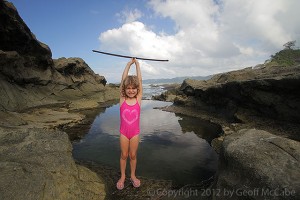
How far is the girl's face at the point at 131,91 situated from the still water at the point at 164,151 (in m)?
3.36

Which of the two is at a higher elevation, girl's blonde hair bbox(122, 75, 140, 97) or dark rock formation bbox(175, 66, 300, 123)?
girl's blonde hair bbox(122, 75, 140, 97)

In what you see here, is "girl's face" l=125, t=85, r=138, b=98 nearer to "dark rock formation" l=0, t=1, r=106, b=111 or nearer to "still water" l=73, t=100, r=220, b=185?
"still water" l=73, t=100, r=220, b=185

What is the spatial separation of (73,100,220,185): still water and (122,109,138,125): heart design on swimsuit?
9.34 feet

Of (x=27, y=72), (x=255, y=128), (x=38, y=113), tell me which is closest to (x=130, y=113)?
(x=255, y=128)

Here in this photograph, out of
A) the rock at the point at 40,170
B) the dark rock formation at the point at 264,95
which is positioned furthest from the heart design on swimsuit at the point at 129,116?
the dark rock formation at the point at 264,95

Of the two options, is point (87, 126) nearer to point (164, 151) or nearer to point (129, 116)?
point (164, 151)

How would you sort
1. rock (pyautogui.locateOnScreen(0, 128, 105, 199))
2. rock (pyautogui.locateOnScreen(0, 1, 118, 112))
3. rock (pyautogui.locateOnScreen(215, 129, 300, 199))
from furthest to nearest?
rock (pyautogui.locateOnScreen(0, 1, 118, 112)), rock (pyautogui.locateOnScreen(0, 128, 105, 199)), rock (pyautogui.locateOnScreen(215, 129, 300, 199))

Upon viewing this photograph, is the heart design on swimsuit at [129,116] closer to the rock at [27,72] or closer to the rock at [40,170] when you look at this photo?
the rock at [40,170]

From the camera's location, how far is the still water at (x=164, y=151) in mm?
8867

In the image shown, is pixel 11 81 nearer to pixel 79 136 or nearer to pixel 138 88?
pixel 79 136

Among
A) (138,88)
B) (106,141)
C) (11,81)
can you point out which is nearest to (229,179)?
(138,88)

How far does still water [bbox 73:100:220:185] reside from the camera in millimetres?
8867

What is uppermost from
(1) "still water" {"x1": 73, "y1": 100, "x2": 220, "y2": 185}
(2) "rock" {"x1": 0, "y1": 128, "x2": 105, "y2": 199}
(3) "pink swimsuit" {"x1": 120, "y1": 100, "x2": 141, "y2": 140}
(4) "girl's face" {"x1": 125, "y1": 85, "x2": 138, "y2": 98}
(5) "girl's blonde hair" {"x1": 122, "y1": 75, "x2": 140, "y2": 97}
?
(5) "girl's blonde hair" {"x1": 122, "y1": 75, "x2": 140, "y2": 97}

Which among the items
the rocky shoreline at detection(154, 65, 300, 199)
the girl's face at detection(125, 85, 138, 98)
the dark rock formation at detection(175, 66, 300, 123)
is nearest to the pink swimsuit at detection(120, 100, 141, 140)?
the girl's face at detection(125, 85, 138, 98)
